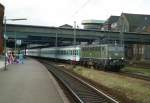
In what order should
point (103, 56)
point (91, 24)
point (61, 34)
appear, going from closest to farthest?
point (103, 56) → point (61, 34) → point (91, 24)

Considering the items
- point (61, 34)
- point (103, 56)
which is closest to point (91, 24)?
point (61, 34)

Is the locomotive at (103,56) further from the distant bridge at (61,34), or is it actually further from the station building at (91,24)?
the station building at (91,24)

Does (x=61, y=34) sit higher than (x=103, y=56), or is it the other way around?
(x=61, y=34)

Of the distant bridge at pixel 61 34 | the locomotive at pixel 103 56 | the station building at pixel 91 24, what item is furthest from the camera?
the station building at pixel 91 24

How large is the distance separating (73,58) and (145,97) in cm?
3889

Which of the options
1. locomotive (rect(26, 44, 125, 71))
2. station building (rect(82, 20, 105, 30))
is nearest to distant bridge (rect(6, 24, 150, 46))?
locomotive (rect(26, 44, 125, 71))

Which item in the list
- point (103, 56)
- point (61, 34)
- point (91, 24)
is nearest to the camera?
point (103, 56)

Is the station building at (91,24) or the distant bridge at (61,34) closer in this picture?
the distant bridge at (61,34)

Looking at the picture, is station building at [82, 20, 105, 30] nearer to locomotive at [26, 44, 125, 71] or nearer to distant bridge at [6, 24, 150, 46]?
distant bridge at [6, 24, 150, 46]

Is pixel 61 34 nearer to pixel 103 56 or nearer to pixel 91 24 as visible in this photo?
pixel 103 56

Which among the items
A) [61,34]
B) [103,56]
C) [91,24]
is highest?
[91,24]

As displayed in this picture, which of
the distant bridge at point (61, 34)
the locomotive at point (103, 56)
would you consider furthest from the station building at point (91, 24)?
the locomotive at point (103, 56)

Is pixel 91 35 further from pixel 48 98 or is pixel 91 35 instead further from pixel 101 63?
pixel 48 98

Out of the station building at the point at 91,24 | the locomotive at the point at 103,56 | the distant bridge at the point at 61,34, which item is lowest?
the locomotive at the point at 103,56
